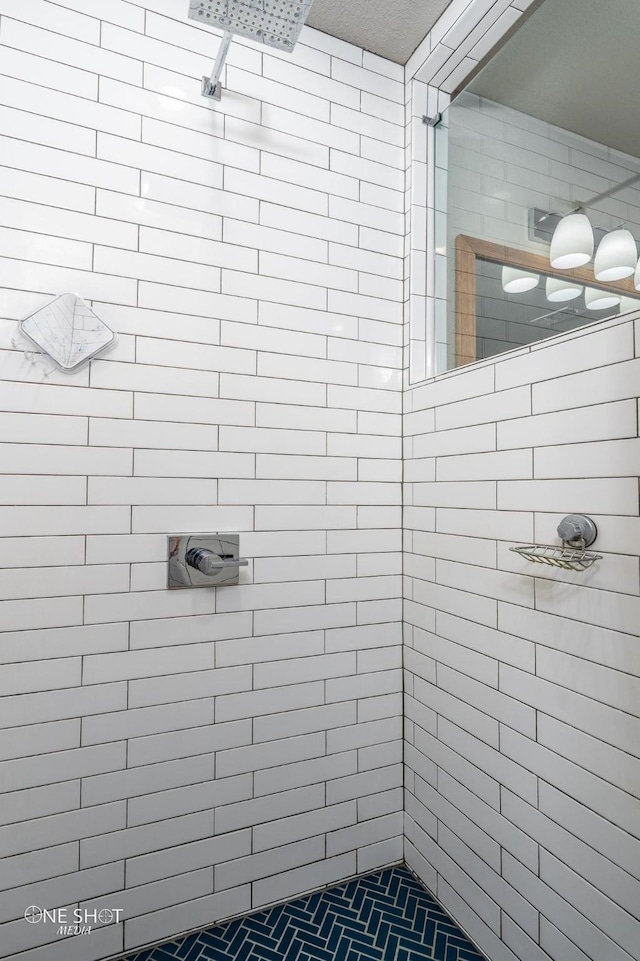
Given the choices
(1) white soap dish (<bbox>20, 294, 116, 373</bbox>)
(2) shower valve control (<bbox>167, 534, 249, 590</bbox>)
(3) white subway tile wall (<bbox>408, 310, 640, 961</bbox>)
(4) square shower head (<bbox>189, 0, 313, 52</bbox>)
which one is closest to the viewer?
(3) white subway tile wall (<bbox>408, 310, 640, 961</bbox>)

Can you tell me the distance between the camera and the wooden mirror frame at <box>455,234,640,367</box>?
1327 mm

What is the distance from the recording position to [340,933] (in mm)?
1396

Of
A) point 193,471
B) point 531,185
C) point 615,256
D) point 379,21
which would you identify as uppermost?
point 379,21

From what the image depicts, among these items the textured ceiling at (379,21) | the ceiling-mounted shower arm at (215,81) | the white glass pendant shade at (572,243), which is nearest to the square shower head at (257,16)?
the ceiling-mounted shower arm at (215,81)

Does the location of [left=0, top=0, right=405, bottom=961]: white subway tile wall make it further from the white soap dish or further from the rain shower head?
the rain shower head

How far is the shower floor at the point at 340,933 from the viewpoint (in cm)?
132

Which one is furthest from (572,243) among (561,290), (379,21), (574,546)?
(379,21)

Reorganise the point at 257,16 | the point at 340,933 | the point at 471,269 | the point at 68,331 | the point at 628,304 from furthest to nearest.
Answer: the point at 471,269, the point at 340,933, the point at 68,331, the point at 257,16, the point at 628,304

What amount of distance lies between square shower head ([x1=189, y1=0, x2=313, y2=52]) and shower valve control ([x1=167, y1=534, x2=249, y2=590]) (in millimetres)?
1206

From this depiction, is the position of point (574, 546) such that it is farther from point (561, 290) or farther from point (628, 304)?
point (561, 290)

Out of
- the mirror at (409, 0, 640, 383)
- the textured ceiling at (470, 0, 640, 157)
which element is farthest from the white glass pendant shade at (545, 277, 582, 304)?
the textured ceiling at (470, 0, 640, 157)

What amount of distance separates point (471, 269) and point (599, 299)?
532 millimetres

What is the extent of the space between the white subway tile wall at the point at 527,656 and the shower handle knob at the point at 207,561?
61 centimetres

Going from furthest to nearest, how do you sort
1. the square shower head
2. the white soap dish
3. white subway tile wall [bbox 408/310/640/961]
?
the white soap dish, the square shower head, white subway tile wall [bbox 408/310/640/961]
